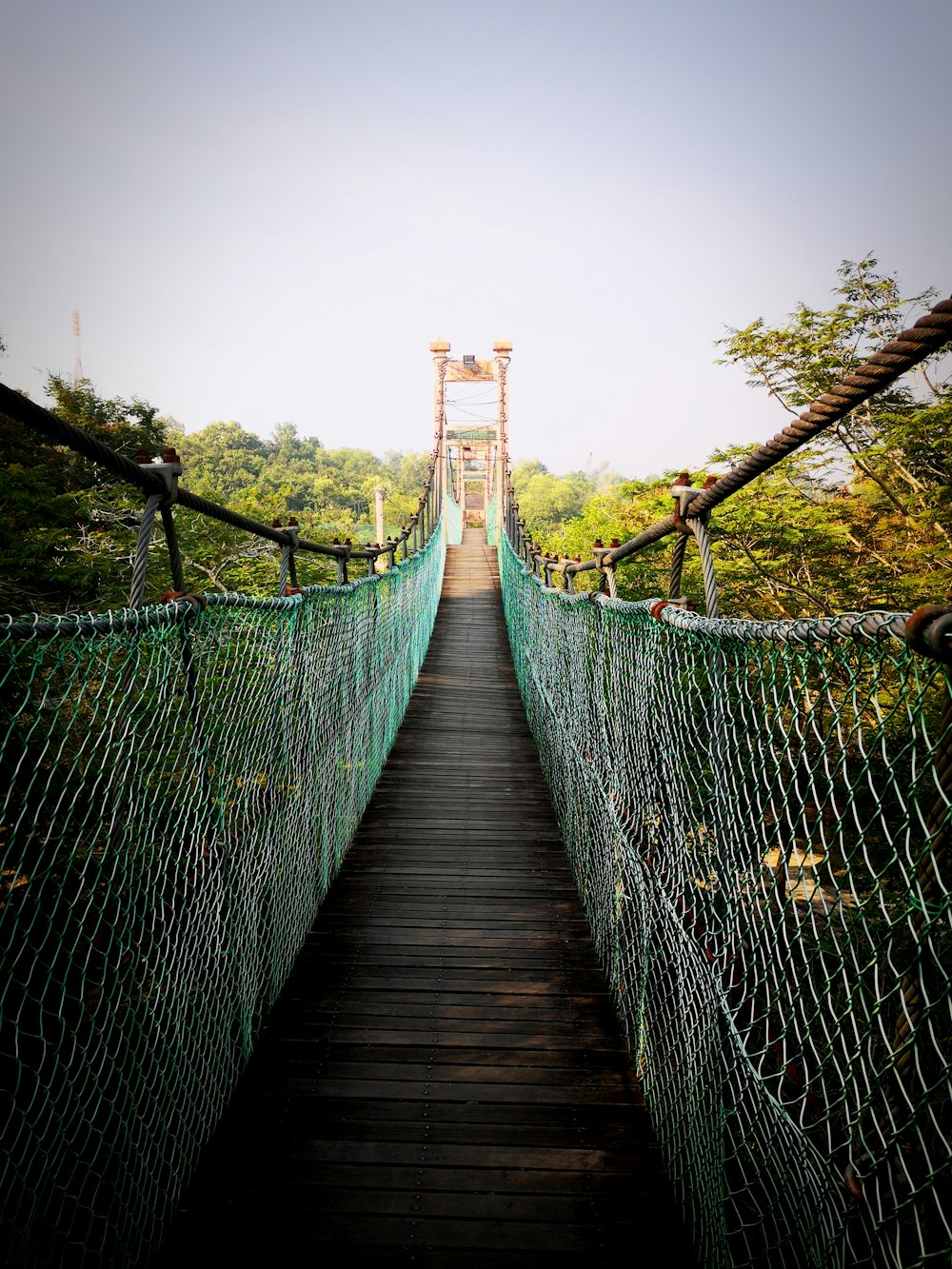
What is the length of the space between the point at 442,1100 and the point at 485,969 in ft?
2.29

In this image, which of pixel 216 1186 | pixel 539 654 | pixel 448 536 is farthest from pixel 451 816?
pixel 448 536

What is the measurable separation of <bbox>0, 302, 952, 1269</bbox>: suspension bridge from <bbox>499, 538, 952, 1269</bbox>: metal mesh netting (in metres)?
0.01

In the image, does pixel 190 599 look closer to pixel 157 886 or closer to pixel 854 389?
pixel 157 886

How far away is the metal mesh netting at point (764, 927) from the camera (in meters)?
0.90

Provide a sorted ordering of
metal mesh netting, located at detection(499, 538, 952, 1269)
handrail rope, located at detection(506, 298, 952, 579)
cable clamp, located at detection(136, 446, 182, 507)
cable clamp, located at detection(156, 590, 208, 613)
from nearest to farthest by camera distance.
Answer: metal mesh netting, located at detection(499, 538, 952, 1269), handrail rope, located at detection(506, 298, 952, 579), cable clamp, located at detection(156, 590, 208, 613), cable clamp, located at detection(136, 446, 182, 507)

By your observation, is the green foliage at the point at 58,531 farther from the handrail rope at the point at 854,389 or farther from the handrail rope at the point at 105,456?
the handrail rope at the point at 854,389

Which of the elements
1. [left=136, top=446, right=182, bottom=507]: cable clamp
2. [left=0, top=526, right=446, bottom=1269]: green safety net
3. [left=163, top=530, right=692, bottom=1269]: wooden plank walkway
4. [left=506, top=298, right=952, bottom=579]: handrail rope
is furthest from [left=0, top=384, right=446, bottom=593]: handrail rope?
[left=163, top=530, right=692, bottom=1269]: wooden plank walkway

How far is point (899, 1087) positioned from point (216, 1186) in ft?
5.55

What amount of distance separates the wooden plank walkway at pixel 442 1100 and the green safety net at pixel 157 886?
0.16 meters

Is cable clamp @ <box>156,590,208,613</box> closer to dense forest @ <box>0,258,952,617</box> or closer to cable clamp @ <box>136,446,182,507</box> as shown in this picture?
cable clamp @ <box>136,446,182,507</box>

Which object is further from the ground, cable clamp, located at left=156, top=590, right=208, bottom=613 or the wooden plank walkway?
cable clamp, located at left=156, top=590, right=208, bottom=613

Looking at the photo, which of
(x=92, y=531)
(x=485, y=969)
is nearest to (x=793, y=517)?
(x=485, y=969)

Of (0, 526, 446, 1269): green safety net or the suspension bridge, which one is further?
(0, 526, 446, 1269): green safety net

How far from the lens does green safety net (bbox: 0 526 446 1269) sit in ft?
4.16
